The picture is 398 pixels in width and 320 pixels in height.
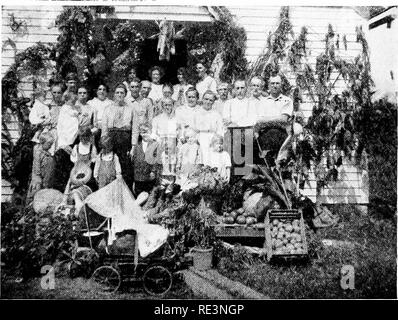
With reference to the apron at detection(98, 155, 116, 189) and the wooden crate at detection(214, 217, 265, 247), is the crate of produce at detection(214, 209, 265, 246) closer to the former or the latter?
the wooden crate at detection(214, 217, 265, 247)

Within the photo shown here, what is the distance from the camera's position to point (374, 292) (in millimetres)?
7012

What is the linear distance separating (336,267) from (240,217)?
1.49 m

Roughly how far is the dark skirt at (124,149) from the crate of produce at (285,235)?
1.97 meters

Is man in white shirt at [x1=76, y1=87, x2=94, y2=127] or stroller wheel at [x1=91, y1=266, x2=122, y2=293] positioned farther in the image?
man in white shirt at [x1=76, y1=87, x2=94, y2=127]

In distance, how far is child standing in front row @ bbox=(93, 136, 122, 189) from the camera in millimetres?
7008

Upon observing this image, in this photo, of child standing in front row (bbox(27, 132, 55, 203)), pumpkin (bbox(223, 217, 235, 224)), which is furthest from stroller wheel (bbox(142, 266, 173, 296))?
child standing in front row (bbox(27, 132, 55, 203))

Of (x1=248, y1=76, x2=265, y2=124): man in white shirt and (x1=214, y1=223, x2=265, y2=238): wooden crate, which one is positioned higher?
(x1=248, y1=76, x2=265, y2=124): man in white shirt

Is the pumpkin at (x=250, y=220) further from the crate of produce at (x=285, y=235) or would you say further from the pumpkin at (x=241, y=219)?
the crate of produce at (x=285, y=235)

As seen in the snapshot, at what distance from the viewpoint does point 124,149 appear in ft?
23.2

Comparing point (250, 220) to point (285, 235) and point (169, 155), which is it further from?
point (169, 155)

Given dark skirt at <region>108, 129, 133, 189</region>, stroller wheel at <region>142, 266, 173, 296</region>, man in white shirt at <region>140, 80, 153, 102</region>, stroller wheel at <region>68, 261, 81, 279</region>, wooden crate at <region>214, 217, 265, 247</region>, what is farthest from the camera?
man in white shirt at <region>140, 80, 153, 102</region>

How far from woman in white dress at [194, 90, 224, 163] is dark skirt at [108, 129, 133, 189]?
3.20 feet
